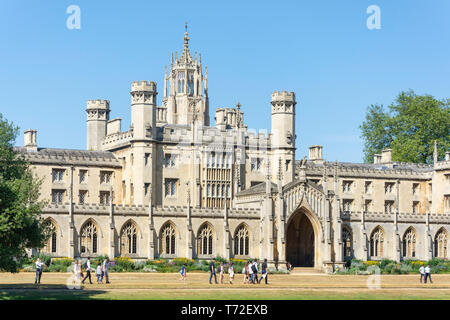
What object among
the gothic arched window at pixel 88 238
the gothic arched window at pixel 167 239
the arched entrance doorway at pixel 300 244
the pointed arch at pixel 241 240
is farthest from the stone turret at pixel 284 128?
the gothic arched window at pixel 88 238

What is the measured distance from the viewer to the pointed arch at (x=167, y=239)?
79125 millimetres

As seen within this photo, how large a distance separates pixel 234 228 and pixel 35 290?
103 feet

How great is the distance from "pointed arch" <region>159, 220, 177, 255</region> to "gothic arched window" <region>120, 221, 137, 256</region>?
7.45ft

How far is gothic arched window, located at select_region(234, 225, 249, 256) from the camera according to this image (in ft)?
267

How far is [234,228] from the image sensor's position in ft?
267

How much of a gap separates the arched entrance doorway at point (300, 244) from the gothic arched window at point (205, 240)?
7805mm

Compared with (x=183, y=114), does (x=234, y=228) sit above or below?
below

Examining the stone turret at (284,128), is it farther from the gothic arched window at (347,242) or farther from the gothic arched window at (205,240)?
the gothic arched window at (205,240)

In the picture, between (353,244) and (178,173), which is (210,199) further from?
(353,244)

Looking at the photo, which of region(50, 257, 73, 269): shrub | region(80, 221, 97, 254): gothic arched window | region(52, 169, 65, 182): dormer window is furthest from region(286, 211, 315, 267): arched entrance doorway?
region(52, 169, 65, 182): dormer window

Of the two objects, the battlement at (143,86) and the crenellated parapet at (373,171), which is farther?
the crenellated parapet at (373,171)

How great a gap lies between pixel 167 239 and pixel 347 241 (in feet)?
57.0
